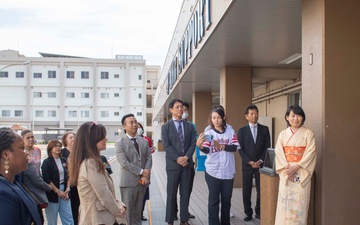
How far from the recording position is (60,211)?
5594mm

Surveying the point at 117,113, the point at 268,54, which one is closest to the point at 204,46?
the point at 268,54

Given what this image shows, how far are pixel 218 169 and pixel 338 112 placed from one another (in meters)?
2.03

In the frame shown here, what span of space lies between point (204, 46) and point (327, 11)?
4.09 m

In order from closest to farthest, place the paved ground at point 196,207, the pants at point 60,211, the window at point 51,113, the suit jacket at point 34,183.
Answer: the suit jacket at point 34,183 → the pants at point 60,211 → the paved ground at point 196,207 → the window at point 51,113

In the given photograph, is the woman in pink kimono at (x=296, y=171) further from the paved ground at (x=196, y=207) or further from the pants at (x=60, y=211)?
the pants at (x=60, y=211)

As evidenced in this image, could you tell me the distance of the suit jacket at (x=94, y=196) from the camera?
3.35 m

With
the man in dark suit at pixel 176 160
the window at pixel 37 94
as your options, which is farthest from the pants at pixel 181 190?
the window at pixel 37 94

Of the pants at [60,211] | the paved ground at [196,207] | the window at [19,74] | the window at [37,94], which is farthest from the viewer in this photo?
the window at [37,94]

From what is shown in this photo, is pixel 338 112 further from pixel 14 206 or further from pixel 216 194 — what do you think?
pixel 14 206

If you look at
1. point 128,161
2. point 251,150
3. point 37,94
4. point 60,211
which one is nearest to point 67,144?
point 60,211

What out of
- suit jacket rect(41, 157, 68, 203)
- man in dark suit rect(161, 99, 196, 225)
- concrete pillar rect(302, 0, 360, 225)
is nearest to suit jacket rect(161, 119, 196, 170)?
man in dark suit rect(161, 99, 196, 225)

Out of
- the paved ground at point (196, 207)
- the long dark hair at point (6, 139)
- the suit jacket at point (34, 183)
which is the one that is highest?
the long dark hair at point (6, 139)

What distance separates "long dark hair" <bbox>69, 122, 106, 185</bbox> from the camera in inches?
135

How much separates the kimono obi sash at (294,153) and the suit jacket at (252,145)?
7.40ft
